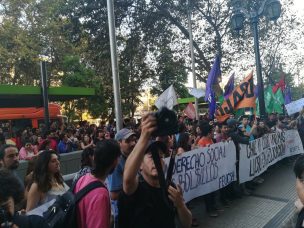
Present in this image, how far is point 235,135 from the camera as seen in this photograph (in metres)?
7.38

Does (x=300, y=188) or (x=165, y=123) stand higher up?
(x=165, y=123)

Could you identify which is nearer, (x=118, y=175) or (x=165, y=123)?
(x=165, y=123)

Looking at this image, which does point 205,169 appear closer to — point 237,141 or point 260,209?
point 260,209

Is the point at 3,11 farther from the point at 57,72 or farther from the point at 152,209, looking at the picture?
the point at 152,209

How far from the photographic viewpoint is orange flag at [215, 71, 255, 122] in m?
9.49

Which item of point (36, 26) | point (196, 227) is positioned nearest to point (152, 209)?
point (196, 227)

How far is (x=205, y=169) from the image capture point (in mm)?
6344

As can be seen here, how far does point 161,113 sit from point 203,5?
48.2 feet

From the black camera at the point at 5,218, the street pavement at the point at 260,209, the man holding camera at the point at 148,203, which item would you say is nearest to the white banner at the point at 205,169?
the street pavement at the point at 260,209

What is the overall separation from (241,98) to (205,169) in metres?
3.86

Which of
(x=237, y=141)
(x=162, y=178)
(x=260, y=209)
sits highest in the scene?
(x=162, y=178)

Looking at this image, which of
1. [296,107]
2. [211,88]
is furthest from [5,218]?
[296,107]

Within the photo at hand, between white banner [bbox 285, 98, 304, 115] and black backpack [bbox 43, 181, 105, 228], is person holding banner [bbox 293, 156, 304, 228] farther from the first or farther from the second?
white banner [bbox 285, 98, 304, 115]

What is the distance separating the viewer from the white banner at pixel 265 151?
7.67 m
